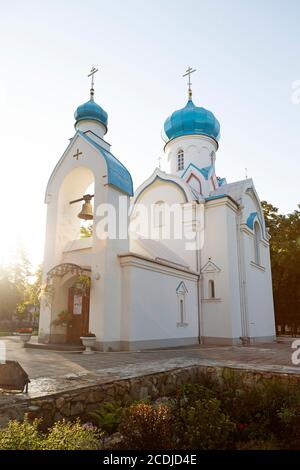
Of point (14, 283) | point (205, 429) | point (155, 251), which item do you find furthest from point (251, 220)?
point (14, 283)

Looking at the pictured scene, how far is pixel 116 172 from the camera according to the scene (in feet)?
37.3

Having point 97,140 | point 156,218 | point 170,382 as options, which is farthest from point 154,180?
point 170,382

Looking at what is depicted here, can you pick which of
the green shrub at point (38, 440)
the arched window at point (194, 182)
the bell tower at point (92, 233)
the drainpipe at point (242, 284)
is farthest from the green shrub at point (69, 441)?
the arched window at point (194, 182)

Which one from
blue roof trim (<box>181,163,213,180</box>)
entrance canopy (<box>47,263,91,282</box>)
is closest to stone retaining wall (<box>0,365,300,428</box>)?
entrance canopy (<box>47,263,91,282</box>)

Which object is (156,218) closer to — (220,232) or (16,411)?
(220,232)

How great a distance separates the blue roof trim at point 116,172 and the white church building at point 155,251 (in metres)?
0.05

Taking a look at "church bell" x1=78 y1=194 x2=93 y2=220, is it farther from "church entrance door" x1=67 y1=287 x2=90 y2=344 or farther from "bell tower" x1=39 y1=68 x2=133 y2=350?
"church entrance door" x1=67 y1=287 x2=90 y2=344

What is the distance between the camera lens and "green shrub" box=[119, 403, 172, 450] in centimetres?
317

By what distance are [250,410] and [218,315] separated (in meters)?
10.6

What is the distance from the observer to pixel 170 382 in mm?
5812

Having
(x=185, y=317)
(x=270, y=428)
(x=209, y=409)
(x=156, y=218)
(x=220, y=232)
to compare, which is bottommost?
(x=270, y=428)

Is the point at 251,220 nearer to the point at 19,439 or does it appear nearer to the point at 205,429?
the point at 205,429

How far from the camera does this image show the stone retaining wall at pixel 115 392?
3.58 metres

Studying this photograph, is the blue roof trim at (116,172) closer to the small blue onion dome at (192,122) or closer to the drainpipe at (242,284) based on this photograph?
the drainpipe at (242,284)
